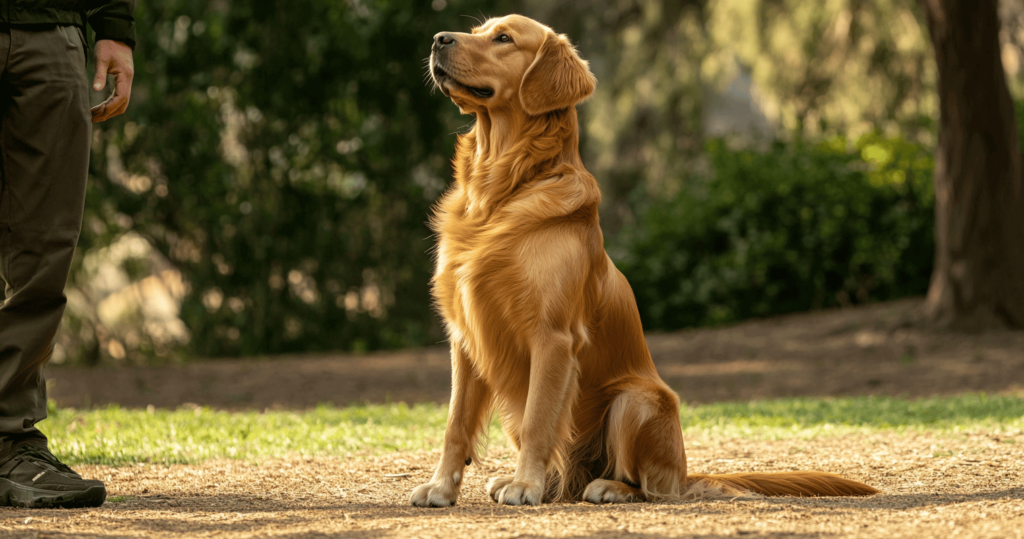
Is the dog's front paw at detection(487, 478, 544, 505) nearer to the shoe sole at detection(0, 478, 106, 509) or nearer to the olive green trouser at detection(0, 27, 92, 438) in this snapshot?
the shoe sole at detection(0, 478, 106, 509)

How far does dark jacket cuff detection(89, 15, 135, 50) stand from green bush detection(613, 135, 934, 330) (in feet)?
27.3

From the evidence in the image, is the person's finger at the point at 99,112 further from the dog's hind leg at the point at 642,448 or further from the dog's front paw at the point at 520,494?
the dog's hind leg at the point at 642,448

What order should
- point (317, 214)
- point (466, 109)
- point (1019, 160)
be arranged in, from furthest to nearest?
point (317, 214)
point (1019, 160)
point (466, 109)

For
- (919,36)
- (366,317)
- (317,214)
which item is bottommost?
(366,317)

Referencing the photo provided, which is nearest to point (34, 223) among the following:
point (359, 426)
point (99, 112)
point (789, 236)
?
point (99, 112)

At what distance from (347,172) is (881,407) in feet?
19.3

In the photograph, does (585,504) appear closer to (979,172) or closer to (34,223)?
(34,223)

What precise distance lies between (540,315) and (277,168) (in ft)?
23.0

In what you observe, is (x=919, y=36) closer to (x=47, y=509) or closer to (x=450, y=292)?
(x=450, y=292)

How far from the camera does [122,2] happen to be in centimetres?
340

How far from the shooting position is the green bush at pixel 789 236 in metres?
10.5

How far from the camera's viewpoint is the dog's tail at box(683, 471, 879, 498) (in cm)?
336

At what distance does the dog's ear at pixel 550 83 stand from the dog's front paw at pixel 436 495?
4.62 ft

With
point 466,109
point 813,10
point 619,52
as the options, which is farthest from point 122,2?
point 619,52
